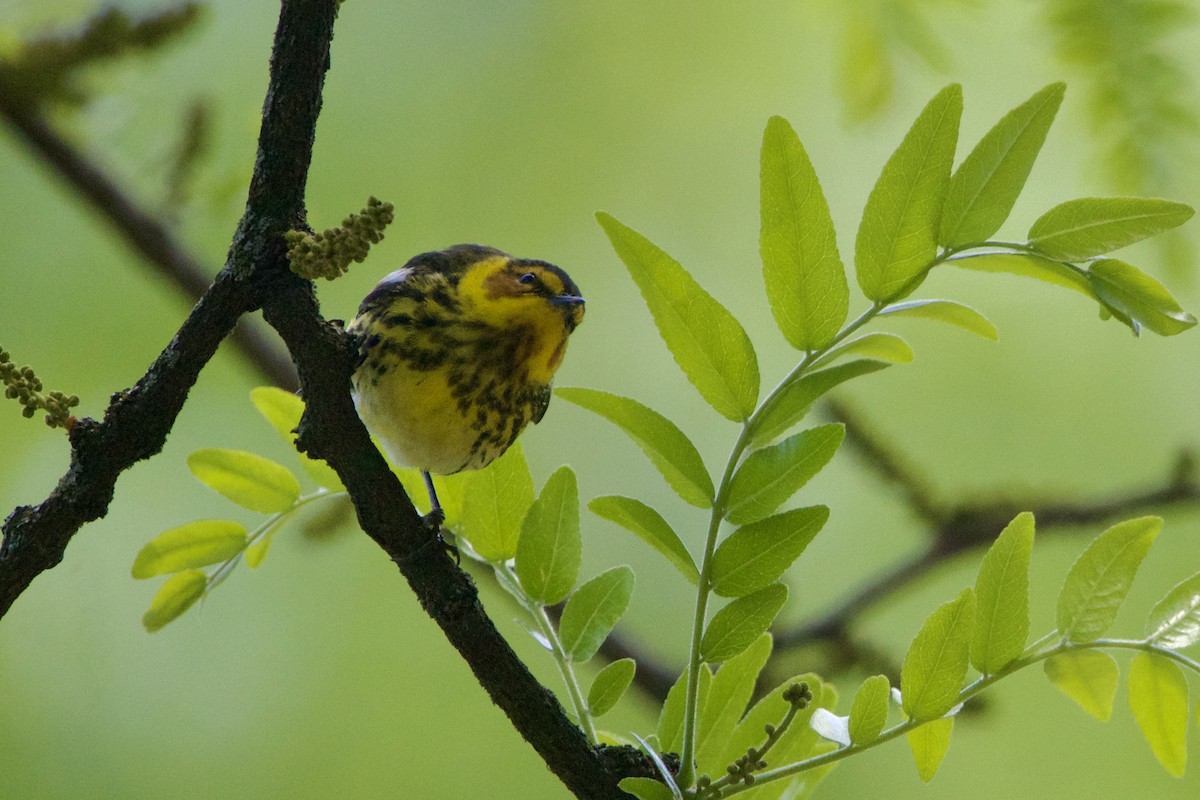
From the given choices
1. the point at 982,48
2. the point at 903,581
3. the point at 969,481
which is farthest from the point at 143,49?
the point at 969,481

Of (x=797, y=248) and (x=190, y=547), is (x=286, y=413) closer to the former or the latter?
(x=190, y=547)

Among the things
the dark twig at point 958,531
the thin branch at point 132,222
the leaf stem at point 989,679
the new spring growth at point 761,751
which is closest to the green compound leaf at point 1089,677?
the leaf stem at point 989,679

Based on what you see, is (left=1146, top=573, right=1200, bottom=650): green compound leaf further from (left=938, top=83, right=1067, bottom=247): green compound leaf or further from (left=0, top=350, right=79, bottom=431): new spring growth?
(left=0, top=350, right=79, bottom=431): new spring growth

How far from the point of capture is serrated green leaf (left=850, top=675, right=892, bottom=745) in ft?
3.36

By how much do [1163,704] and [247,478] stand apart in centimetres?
104

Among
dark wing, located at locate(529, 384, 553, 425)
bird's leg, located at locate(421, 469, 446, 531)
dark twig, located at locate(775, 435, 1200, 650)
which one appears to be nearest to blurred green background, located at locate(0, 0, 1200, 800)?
dark twig, located at locate(775, 435, 1200, 650)

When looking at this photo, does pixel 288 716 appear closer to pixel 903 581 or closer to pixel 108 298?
pixel 108 298

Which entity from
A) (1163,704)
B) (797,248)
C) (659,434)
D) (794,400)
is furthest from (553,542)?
(1163,704)

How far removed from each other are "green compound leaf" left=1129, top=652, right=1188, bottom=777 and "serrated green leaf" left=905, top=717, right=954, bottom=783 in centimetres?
18

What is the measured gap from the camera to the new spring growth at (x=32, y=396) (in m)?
0.97

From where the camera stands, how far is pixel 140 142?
234 centimetres

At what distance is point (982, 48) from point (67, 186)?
107 inches

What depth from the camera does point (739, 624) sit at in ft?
3.53

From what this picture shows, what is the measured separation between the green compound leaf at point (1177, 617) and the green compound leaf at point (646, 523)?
438mm
